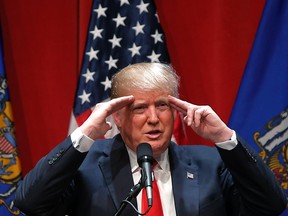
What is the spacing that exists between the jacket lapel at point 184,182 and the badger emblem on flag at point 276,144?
816 mm

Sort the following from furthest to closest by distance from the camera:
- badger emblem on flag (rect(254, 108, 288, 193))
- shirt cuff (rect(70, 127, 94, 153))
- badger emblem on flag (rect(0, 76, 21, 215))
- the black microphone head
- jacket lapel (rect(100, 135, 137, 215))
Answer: badger emblem on flag (rect(254, 108, 288, 193)), badger emblem on flag (rect(0, 76, 21, 215)), jacket lapel (rect(100, 135, 137, 215)), shirt cuff (rect(70, 127, 94, 153)), the black microphone head

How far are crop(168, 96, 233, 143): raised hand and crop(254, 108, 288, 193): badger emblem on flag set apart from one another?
0.98 m

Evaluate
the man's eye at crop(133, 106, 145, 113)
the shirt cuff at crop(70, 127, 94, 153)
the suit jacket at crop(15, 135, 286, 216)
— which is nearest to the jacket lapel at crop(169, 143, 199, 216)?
the suit jacket at crop(15, 135, 286, 216)

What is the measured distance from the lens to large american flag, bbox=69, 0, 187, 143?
10.1 ft

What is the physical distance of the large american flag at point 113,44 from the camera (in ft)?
10.1

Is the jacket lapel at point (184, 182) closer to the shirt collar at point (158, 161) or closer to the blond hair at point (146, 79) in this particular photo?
the shirt collar at point (158, 161)

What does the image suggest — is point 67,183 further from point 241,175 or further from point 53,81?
point 53,81

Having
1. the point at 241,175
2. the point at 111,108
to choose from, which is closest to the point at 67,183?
the point at 111,108

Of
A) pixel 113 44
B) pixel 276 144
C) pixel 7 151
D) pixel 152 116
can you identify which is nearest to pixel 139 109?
pixel 152 116

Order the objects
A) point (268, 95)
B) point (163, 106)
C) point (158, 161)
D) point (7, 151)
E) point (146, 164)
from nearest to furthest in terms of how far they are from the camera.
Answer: point (146, 164), point (163, 106), point (158, 161), point (7, 151), point (268, 95)

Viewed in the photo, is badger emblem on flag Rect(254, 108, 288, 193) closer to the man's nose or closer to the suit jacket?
the suit jacket

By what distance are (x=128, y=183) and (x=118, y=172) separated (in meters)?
0.07

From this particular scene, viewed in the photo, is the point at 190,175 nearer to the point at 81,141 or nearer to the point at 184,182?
the point at 184,182

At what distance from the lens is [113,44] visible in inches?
122
